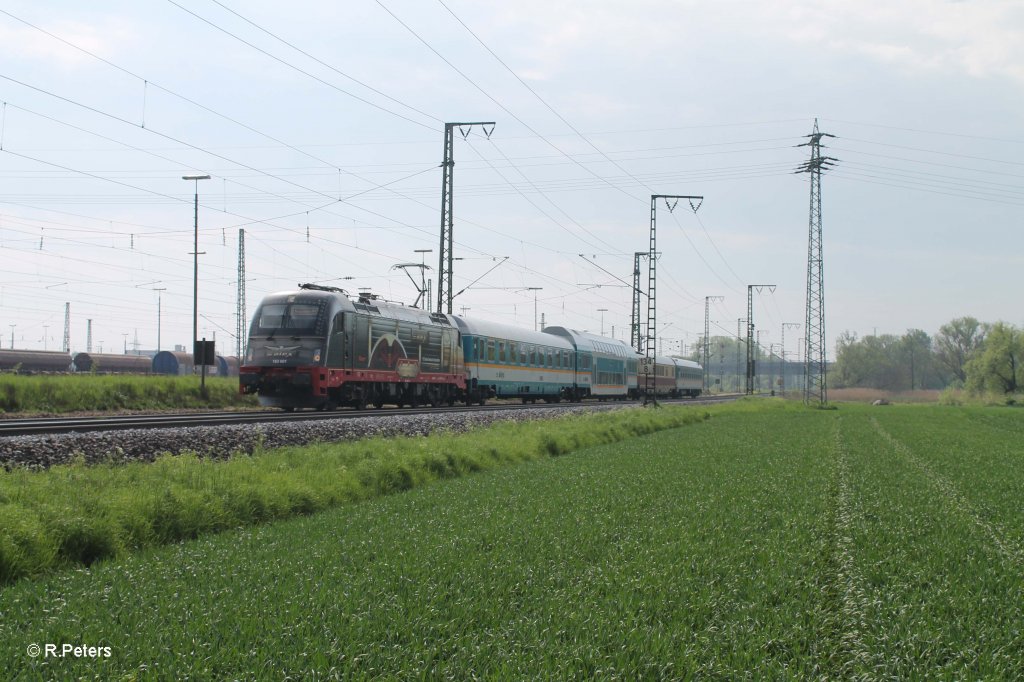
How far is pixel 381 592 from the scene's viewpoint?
668 cm

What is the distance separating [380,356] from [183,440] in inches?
612

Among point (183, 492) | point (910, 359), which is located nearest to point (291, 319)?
point (183, 492)

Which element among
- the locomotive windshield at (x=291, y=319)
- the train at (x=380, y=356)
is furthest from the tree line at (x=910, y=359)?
the locomotive windshield at (x=291, y=319)

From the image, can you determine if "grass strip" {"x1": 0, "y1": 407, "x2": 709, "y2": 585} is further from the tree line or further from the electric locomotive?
the tree line

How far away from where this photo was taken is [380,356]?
30.7 metres

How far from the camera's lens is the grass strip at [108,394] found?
28156 mm

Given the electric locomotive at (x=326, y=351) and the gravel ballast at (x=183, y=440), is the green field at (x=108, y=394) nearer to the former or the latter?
the electric locomotive at (x=326, y=351)

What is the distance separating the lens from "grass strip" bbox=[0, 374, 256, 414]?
92.4 feet

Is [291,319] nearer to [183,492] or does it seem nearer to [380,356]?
[380,356]

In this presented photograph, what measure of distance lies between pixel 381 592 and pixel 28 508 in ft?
14.1

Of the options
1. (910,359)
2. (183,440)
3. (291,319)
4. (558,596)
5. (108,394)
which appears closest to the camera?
(558,596)

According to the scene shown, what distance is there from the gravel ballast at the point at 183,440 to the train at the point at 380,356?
6.08 meters

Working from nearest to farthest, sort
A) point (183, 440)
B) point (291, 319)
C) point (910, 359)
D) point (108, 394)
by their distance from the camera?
point (183, 440)
point (291, 319)
point (108, 394)
point (910, 359)

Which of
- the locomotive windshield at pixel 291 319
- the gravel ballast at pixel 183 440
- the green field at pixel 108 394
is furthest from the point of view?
the green field at pixel 108 394
